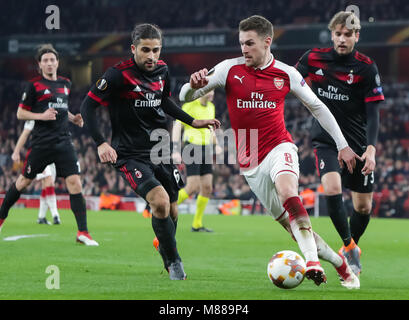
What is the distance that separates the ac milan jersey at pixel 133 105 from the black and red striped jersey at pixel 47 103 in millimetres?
3582

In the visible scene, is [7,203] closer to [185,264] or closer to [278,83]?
[185,264]

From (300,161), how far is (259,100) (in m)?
17.2

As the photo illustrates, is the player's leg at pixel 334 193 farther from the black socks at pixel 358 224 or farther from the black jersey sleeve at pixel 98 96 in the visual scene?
the black jersey sleeve at pixel 98 96

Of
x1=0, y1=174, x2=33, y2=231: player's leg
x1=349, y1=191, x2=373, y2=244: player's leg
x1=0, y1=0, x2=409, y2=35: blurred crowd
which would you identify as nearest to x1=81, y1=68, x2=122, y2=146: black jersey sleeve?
x1=349, y1=191, x2=373, y2=244: player's leg

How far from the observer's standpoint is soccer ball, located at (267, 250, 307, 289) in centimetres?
565

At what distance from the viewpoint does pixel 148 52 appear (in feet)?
21.2

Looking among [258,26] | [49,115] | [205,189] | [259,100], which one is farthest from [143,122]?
[205,189]

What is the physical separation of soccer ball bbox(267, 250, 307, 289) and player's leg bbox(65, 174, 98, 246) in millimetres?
4499

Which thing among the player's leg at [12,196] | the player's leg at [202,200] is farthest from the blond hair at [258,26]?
the player's leg at [202,200]

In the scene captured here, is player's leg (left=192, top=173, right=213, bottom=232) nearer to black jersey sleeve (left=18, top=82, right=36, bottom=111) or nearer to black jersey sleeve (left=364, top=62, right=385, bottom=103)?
black jersey sleeve (left=18, top=82, right=36, bottom=111)

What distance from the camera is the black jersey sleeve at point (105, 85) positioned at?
21.2ft

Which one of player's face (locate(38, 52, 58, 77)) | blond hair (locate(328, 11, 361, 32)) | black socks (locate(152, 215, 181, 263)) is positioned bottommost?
black socks (locate(152, 215, 181, 263))

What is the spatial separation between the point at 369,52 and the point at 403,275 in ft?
79.2
